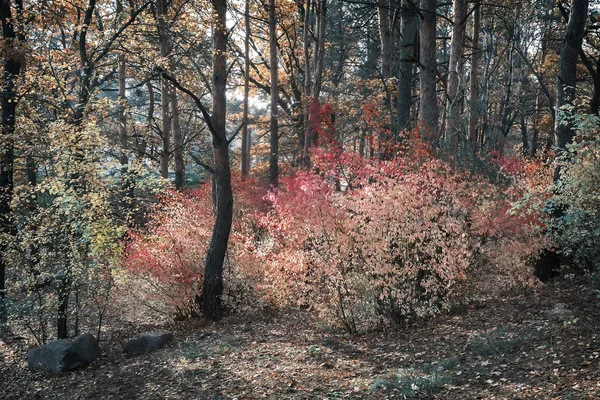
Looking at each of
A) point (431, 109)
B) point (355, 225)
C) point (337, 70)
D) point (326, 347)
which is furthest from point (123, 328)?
point (337, 70)

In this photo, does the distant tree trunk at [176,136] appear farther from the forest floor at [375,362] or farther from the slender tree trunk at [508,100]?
the slender tree trunk at [508,100]

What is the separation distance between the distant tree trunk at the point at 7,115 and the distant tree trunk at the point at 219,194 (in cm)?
350

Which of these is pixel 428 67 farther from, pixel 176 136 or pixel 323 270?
pixel 176 136

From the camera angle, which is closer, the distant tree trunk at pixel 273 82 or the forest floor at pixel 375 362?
the forest floor at pixel 375 362

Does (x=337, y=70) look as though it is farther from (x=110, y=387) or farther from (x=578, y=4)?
(x=110, y=387)

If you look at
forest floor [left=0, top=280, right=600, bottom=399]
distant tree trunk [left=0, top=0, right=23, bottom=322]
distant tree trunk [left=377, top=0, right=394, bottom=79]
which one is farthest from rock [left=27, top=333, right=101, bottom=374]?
distant tree trunk [left=377, top=0, right=394, bottom=79]

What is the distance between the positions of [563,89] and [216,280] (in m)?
6.61

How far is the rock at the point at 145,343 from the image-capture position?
25.8 ft

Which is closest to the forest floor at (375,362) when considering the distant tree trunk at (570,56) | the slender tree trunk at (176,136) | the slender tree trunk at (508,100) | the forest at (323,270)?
the forest at (323,270)

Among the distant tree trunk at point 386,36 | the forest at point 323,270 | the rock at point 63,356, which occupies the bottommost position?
the rock at point 63,356

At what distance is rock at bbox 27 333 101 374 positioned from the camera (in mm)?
7418

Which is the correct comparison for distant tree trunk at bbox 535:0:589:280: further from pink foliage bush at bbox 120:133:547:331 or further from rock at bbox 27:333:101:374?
rock at bbox 27:333:101:374

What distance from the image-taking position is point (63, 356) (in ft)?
24.3

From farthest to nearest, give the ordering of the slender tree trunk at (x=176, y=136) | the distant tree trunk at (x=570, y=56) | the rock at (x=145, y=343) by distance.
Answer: the slender tree trunk at (x=176, y=136), the rock at (x=145, y=343), the distant tree trunk at (x=570, y=56)
